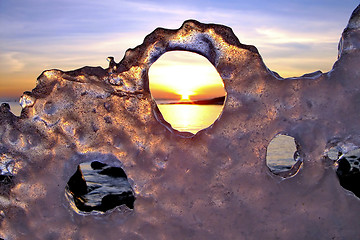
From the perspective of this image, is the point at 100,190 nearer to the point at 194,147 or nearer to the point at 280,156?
the point at 194,147

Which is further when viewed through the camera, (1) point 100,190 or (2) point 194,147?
(1) point 100,190

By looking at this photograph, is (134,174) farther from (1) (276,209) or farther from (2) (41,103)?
(1) (276,209)

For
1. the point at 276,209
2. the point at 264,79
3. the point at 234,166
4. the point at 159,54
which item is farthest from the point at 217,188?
the point at 159,54

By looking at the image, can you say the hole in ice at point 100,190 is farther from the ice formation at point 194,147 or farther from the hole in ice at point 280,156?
the hole in ice at point 280,156

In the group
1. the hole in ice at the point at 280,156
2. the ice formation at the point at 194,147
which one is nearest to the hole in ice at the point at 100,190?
the ice formation at the point at 194,147

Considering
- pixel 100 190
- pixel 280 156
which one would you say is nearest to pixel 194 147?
pixel 100 190

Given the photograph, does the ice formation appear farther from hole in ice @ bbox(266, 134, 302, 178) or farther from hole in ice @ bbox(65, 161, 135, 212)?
hole in ice @ bbox(266, 134, 302, 178)

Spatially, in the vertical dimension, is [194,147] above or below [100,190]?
above
